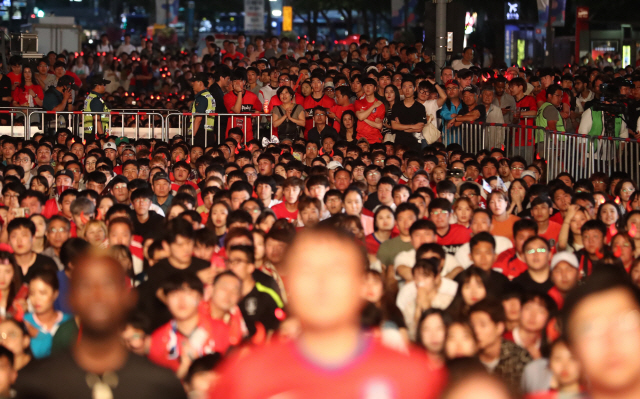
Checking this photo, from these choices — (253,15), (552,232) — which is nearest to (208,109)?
(552,232)

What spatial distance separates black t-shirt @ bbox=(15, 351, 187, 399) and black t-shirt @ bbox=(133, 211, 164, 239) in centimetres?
611

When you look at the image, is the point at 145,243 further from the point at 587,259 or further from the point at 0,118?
the point at 0,118

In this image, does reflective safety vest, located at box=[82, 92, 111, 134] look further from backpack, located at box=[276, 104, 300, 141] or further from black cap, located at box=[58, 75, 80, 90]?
backpack, located at box=[276, 104, 300, 141]

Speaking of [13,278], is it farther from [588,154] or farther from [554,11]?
[554,11]

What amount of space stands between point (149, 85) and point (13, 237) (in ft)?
61.2

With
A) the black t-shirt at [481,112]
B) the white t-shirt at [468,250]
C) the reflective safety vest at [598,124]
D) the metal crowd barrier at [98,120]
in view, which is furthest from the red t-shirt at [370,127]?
the white t-shirt at [468,250]

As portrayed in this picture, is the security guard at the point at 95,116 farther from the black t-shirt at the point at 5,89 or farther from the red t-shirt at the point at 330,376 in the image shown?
the red t-shirt at the point at 330,376

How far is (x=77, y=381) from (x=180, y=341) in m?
2.65

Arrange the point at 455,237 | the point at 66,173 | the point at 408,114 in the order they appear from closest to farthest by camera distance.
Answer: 1. the point at 455,237
2. the point at 66,173
3. the point at 408,114

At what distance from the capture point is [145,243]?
875 cm

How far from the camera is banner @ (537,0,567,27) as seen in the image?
31.6m

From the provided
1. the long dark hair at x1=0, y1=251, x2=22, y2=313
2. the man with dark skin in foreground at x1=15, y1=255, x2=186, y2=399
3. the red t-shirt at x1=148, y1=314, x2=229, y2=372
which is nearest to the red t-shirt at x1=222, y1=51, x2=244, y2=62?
the long dark hair at x1=0, y1=251, x2=22, y2=313

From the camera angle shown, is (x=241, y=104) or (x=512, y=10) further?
(x=512, y=10)

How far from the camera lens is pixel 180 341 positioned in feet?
20.5
